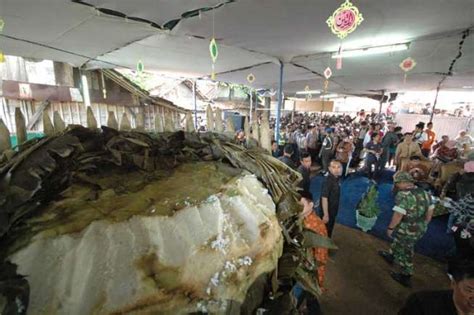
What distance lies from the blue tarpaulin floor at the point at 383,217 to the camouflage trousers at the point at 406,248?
129cm

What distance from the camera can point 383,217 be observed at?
6.13 m

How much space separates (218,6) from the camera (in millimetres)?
3158

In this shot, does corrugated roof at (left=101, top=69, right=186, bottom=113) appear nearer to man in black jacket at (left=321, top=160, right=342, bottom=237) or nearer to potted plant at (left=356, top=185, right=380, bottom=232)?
man in black jacket at (left=321, top=160, right=342, bottom=237)

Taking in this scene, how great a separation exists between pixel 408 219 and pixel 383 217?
251 centimetres

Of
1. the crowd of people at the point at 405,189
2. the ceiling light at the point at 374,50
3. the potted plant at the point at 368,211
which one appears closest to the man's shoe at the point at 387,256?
the crowd of people at the point at 405,189

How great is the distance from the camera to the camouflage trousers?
12.8ft

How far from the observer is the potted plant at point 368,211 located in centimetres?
530

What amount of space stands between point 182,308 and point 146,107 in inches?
483

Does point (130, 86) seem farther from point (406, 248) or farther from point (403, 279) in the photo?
point (403, 279)

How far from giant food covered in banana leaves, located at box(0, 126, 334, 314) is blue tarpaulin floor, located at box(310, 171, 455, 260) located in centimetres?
491

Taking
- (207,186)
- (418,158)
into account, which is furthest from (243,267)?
(418,158)

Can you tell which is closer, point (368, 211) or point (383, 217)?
point (368, 211)

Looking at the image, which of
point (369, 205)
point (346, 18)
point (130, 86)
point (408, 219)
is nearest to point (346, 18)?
point (346, 18)

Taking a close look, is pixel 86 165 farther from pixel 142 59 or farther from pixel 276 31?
pixel 142 59
